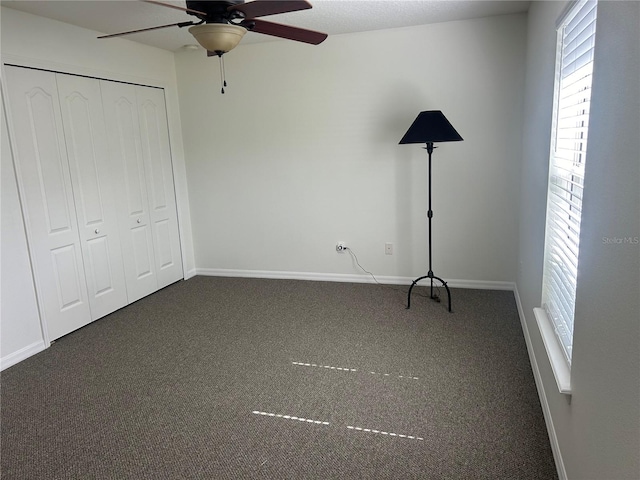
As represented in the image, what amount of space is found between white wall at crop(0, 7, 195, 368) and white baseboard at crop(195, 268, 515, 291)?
4.49 ft

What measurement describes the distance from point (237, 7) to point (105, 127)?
93.4 inches

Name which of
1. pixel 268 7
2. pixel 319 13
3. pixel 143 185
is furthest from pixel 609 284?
pixel 143 185

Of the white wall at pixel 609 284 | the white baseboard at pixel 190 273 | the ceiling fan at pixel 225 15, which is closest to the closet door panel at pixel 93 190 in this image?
the white baseboard at pixel 190 273

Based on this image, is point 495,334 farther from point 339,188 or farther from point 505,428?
point 339,188

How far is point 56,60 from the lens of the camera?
3377 mm

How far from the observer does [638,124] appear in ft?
3.54

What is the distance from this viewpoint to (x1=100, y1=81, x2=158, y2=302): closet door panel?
3926 millimetres

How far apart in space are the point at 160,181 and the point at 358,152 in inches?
79.5

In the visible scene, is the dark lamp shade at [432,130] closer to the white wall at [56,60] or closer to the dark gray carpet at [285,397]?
the dark gray carpet at [285,397]

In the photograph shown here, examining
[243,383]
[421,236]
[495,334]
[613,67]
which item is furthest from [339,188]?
[613,67]

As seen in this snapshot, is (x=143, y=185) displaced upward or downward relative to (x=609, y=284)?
upward

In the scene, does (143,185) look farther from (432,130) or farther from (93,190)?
(432,130)

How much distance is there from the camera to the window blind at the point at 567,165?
5.86 ft

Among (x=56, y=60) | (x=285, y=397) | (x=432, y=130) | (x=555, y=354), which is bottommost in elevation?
(x=285, y=397)
